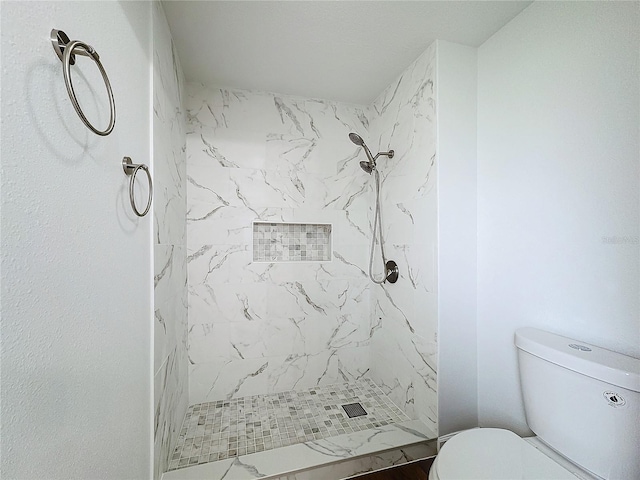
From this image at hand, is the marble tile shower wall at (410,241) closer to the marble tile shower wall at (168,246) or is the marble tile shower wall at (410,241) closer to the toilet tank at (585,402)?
the toilet tank at (585,402)

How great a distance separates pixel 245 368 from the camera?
195 centimetres

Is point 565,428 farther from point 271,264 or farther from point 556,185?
point 271,264

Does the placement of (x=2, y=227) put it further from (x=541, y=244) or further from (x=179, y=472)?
(x=541, y=244)

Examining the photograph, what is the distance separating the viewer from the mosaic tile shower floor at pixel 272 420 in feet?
4.76

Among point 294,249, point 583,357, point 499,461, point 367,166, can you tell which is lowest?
point 499,461

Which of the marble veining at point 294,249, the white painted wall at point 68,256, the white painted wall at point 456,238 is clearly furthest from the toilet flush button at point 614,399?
the white painted wall at point 68,256

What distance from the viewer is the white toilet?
840 millimetres

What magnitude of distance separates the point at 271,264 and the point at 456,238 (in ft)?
3.88

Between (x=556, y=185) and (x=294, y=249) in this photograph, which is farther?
(x=294, y=249)

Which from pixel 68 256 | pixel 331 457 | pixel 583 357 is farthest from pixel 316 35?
pixel 331 457

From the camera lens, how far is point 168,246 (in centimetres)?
135

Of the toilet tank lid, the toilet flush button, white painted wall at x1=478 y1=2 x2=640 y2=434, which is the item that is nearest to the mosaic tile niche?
white painted wall at x1=478 y1=2 x2=640 y2=434

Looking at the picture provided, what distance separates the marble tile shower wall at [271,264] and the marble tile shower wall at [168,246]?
5.7 inches

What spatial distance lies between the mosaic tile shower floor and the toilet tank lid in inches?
36.7
